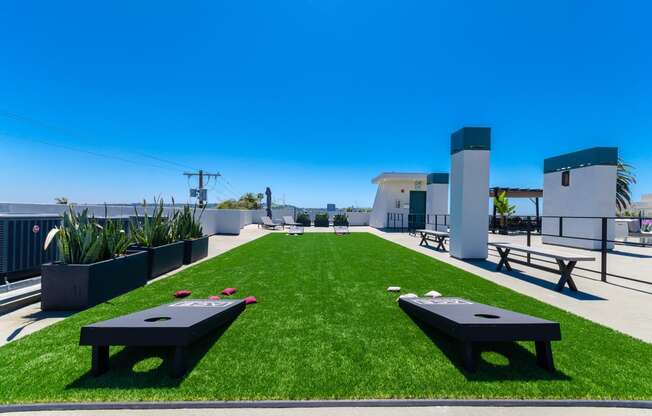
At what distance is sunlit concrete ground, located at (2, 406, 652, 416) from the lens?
2020 mm

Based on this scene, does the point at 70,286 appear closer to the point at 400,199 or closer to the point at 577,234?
the point at 577,234

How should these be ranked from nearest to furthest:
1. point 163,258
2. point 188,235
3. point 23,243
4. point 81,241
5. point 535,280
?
1. point 81,241
2. point 23,243
3. point 535,280
4. point 163,258
5. point 188,235

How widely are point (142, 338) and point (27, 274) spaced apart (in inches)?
191

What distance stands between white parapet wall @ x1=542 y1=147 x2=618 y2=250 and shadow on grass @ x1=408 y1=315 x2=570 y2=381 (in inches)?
354

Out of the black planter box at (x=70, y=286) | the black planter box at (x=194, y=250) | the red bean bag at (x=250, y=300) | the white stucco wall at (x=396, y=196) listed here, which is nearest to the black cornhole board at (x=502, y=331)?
the red bean bag at (x=250, y=300)

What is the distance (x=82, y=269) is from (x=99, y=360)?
2.41 metres

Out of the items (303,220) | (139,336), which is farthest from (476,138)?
(303,220)

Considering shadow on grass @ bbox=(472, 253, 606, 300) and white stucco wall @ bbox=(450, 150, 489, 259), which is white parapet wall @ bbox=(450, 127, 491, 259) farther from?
shadow on grass @ bbox=(472, 253, 606, 300)

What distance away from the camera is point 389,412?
2055 millimetres

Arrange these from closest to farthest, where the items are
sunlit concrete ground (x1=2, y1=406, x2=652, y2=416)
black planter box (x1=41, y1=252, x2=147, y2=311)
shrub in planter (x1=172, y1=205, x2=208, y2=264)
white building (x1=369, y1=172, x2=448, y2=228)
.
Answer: sunlit concrete ground (x1=2, y1=406, x2=652, y2=416) < black planter box (x1=41, y1=252, x2=147, y2=311) < shrub in planter (x1=172, y1=205, x2=208, y2=264) < white building (x1=369, y1=172, x2=448, y2=228)

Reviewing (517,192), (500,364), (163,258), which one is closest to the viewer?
(500,364)

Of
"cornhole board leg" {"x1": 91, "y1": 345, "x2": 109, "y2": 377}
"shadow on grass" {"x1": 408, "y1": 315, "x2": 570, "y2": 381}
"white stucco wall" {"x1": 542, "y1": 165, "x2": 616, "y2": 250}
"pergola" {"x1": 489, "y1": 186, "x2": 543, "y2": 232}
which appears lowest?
"shadow on grass" {"x1": 408, "y1": 315, "x2": 570, "y2": 381}

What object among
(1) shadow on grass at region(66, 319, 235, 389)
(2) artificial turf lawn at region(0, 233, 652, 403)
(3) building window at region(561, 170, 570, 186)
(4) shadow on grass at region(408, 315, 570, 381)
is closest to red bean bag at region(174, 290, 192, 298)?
(2) artificial turf lawn at region(0, 233, 652, 403)

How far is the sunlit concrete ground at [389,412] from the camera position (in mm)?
2020
